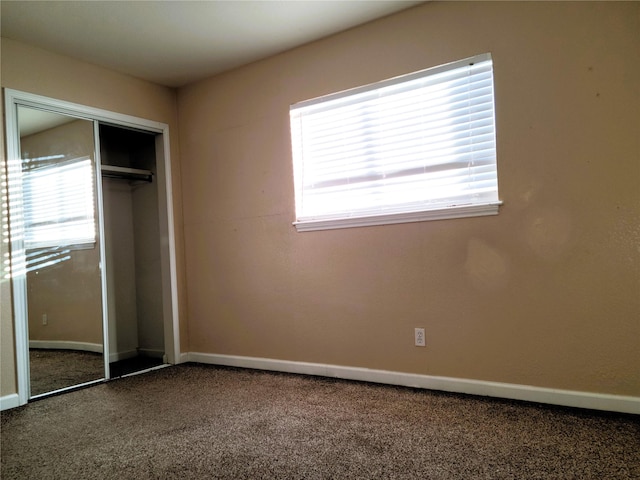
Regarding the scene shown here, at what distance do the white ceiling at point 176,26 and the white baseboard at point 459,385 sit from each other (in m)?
2.47

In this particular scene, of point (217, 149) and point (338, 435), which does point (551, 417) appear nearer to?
point (338, 435)

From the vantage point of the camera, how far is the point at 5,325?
9.62 feet

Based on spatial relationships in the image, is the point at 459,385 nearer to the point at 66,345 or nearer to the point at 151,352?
the point at 66,345

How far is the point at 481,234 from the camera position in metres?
2.68

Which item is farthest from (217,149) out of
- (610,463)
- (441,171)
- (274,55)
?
(610,463)

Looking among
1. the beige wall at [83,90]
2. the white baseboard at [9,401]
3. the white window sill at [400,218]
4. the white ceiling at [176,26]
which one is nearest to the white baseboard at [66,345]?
the beige wall at [83,90]

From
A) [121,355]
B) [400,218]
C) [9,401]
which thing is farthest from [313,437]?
[121,355]

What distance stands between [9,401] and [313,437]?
2157 millimetres

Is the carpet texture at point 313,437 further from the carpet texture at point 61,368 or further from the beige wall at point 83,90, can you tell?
the beige wall at point 83,90

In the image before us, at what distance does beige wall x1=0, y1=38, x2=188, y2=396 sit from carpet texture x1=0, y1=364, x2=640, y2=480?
943 mm

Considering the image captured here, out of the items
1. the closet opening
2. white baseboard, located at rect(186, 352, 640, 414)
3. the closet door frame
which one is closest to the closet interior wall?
the closet opening

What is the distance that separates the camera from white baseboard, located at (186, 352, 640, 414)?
7.66ft

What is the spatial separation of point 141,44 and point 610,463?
12.3 feet

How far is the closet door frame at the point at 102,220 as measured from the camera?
2.99 metres
